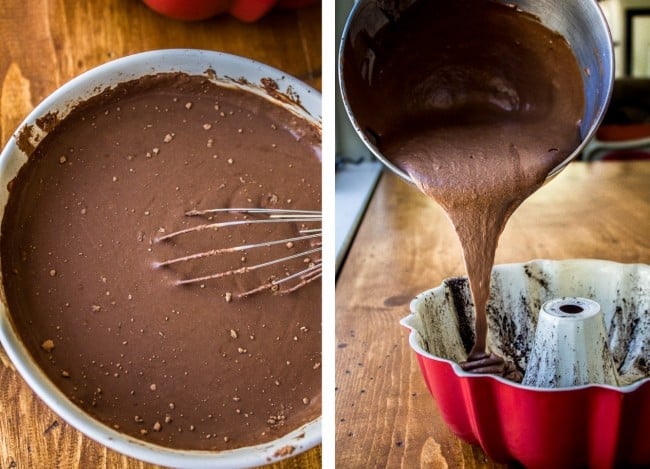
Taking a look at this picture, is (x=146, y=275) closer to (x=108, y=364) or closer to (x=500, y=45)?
(x=108, y=364)

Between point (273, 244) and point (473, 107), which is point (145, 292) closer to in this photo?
point (273, 244)

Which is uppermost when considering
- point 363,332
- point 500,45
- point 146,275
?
point 500,45

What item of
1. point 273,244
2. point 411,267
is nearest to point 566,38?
point 273,244

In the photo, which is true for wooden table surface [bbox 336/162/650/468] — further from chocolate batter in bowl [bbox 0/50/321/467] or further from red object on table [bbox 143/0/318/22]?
red object on table [bbox 143/0/318/22]

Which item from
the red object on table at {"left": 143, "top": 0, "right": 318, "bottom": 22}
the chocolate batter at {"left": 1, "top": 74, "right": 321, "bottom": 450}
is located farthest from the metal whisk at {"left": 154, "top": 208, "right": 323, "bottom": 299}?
the red object on table at {"left": 143, "top": 0, "right": 318, "bottom": 22}

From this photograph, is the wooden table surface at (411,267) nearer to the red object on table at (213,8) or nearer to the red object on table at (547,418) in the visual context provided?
the red object on table at (547,418)

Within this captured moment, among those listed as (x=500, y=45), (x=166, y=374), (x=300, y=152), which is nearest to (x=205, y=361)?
(x=166, y=374)
